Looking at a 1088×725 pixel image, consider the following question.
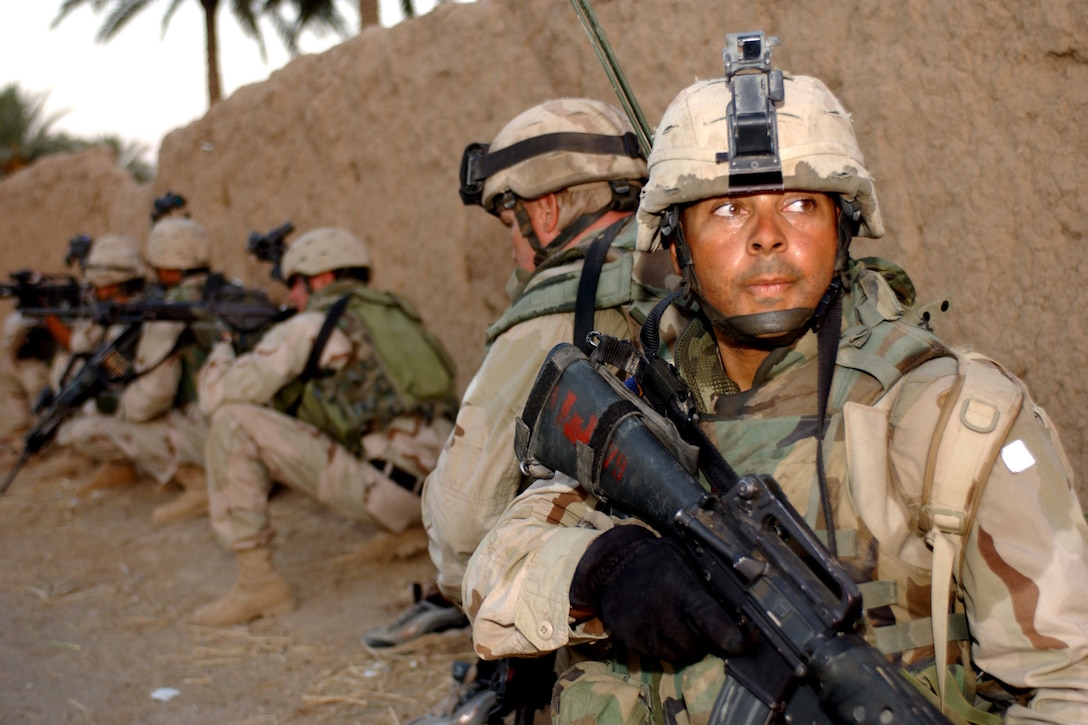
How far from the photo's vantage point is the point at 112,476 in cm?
685

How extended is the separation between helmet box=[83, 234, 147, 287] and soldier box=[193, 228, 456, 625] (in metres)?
2.76

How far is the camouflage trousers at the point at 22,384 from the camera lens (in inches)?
330

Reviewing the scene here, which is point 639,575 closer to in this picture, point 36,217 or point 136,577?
point 136,577

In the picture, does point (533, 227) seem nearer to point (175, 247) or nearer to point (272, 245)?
point (272, 245)

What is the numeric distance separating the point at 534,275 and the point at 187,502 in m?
4.16

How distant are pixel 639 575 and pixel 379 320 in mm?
3351

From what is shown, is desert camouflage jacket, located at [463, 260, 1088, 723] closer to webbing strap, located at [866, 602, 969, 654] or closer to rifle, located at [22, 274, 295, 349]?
webbing strap, located at [866, 602, 969, 654]

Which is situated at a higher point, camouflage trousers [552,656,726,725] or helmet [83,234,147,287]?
helmet [83,234,147,287]

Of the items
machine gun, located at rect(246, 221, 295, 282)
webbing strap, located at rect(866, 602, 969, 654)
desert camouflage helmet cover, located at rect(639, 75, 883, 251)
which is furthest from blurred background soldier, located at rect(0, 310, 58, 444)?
webbing strap, located at rect(866, 602, 969, 654)

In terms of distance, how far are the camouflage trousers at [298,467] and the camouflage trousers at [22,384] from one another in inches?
190

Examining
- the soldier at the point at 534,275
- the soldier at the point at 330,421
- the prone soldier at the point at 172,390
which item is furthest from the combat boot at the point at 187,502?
the soldier at the point at 534,275

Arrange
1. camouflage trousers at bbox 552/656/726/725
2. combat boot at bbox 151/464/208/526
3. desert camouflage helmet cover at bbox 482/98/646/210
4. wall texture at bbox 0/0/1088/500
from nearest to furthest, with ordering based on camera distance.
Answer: camouflage trousers at bbox 552/656/726/725, wall texture at bbox 0/0/1088/500, desert camouflage helmet cover at bbox 482/98/646/210, combat boot at bbox 151/464/208/526

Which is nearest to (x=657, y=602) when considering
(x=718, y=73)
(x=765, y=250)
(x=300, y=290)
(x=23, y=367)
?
(x=765, y=250)

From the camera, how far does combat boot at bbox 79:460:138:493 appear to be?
6.77 m
